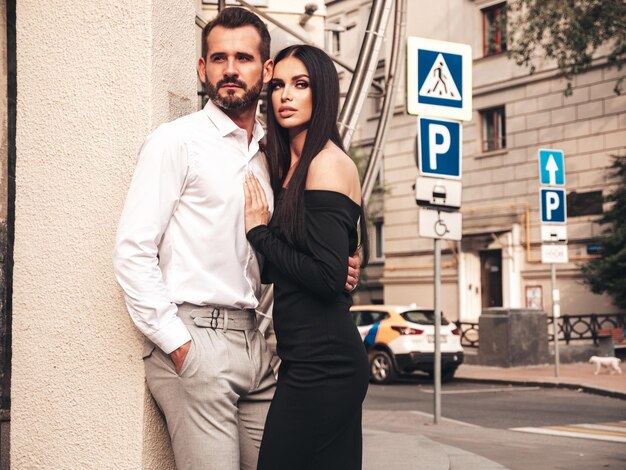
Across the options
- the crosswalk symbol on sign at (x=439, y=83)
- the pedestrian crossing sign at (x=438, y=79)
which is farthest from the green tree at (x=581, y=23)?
the crosswalk symbol on sign at (x=439, y=83)

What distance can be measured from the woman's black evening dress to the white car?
14.3 meters

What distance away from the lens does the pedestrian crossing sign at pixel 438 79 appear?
9.11 metres

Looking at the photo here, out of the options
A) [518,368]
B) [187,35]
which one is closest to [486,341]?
[518,368]

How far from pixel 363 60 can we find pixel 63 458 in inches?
138

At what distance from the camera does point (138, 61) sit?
10.5 ft

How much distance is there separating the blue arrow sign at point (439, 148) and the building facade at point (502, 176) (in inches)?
555

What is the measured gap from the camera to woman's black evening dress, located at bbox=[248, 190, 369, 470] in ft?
9.28

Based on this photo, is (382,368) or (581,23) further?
(581,23)

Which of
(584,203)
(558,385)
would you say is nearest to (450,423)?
(558,385)

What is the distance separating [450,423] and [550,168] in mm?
6181

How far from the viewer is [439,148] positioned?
935 cm

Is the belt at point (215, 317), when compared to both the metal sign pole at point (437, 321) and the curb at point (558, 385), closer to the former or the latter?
the metal sign pole at point (437, 321)

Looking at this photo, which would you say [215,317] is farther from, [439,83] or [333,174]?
[439,83]

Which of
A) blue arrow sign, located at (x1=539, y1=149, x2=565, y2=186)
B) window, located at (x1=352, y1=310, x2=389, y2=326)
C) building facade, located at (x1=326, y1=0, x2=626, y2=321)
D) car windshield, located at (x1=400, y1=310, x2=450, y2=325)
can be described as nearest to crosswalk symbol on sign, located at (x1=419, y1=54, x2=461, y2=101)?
blue arrow sign, located at (x1=539, y1=149, x2=565, y2=186)
